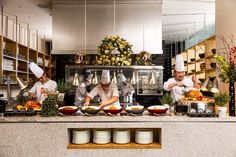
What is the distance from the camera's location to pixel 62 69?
244 inches

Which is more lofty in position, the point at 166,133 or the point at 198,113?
the point at 198,113

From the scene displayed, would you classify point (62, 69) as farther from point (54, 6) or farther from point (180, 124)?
point (180, 124)

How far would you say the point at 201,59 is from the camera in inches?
316

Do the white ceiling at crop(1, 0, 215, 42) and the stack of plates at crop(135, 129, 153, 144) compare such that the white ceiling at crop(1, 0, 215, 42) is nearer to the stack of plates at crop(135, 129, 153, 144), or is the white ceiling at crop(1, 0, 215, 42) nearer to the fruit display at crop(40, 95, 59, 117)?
the fruit display at crop(40, 95, 59, 117)

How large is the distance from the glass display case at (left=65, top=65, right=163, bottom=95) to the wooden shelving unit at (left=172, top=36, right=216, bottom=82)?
197cm

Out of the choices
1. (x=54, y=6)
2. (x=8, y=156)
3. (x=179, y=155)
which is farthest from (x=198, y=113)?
(x=54, y=6)

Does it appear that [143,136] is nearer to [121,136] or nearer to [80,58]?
[121,136]

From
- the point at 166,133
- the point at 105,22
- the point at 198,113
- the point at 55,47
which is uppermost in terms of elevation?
the point at 105,22

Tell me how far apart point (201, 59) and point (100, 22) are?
3750mm

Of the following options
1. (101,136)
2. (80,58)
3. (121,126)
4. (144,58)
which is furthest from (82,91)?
(121,126)

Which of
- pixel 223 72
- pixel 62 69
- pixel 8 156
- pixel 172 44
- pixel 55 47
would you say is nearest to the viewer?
pixel 8 156

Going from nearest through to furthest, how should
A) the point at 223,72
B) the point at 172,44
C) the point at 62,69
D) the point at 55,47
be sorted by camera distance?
the point at 223,72 → the point at 55,47 → the point at 62,69 → the point at 172,44

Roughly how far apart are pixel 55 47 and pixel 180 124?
143 inches

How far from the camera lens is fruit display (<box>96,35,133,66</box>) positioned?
4.76 meters
